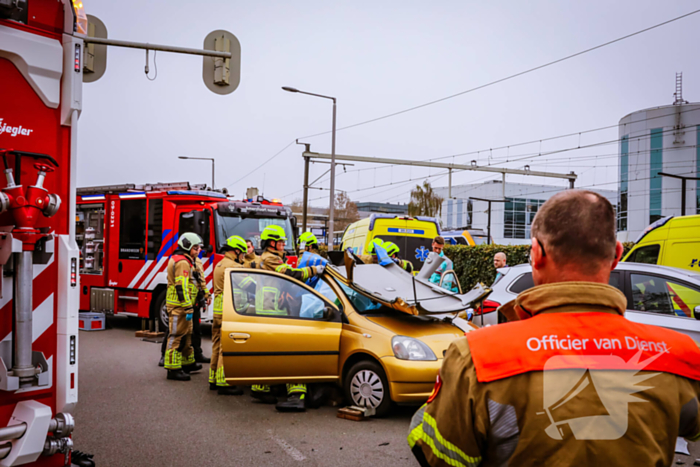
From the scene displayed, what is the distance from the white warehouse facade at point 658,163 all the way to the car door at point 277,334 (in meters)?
37.9

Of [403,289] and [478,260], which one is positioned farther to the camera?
[478,260]

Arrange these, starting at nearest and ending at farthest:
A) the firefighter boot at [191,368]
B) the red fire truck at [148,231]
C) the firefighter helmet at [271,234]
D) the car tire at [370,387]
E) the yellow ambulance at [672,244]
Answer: the car tire at [370,387] < the firefighter helmet at [271,234] < the yellow ambulance at [672,244] < the firefighter boot at [191,368] < the red fire truck at [148,231]

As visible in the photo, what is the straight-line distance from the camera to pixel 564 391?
1233 mm

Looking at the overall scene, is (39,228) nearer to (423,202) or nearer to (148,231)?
(148,231)

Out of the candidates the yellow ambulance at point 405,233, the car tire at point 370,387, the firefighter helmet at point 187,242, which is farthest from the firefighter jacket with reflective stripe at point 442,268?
the yellow ambulance at point 405,233

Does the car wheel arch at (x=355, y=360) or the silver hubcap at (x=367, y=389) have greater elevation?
the car wheel arch at (x=355, y=360)

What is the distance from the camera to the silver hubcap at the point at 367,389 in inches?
221

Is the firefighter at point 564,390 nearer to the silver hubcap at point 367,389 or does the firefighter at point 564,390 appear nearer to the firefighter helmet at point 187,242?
the silver hubcap at point 367,389

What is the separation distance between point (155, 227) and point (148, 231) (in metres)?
0.23

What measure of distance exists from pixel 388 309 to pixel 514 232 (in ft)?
172

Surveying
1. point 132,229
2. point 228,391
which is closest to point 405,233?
point 132,229

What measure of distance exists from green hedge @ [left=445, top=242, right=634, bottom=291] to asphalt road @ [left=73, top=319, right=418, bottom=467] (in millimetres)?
8918

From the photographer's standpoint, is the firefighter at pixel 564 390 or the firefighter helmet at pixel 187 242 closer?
the firefighter at pixel 564 390

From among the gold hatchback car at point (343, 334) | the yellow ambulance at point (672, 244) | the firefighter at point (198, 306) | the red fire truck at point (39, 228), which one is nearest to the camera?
the red fire truck at point (39, 228)
